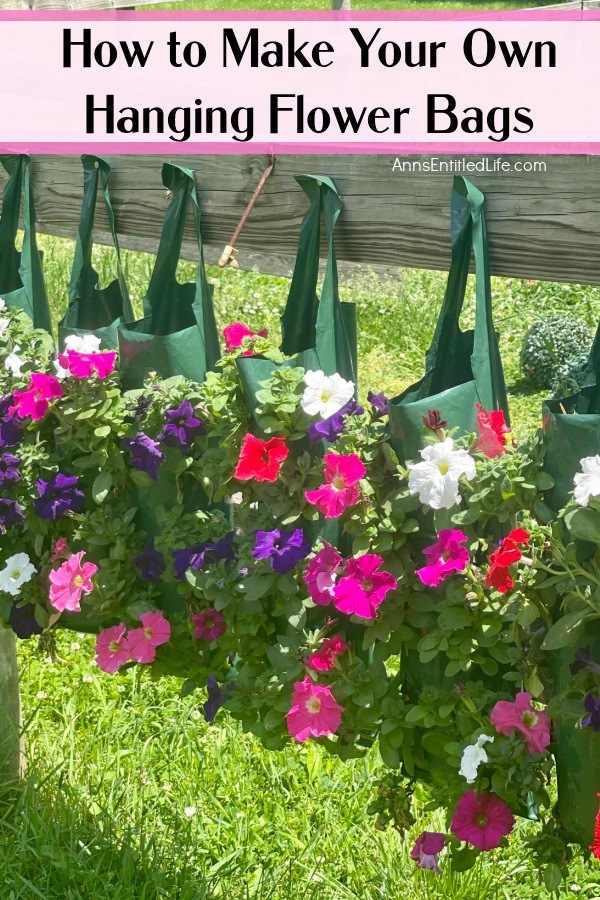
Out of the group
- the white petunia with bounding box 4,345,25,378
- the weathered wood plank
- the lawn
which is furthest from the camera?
the lawn

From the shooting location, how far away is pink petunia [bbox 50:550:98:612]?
5.17 ft

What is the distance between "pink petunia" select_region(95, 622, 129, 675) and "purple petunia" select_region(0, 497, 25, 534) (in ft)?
0.78

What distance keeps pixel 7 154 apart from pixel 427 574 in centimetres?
123

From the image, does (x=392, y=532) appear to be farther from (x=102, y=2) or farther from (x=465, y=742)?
(x=102, y=2)

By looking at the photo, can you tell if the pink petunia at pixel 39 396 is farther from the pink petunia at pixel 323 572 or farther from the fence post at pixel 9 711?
the fence post at pixel 9 711

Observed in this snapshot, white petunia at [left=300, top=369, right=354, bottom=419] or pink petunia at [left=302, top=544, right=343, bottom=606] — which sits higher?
white petunia at [left=300, top=369, right=354, bottom=419]

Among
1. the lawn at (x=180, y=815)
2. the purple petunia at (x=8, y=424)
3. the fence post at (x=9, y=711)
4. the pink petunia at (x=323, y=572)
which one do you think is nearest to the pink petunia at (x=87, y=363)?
the purple petunia at (x=8, y=424)

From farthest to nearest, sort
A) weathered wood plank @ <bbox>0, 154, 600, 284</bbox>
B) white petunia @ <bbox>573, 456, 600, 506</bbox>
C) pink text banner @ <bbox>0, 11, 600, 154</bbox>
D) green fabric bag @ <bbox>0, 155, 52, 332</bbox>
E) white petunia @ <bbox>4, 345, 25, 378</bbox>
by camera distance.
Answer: green fabric bag @ <bbox>0, 155, 52, 332</bbox>, white petunia @ <bbox>4, 345, 25, 378</bbox>, pink text banner @ <bbox>0, 11, 600, 154</bbox>, weathered wood plank @ <bbox>0, 154, 600, 284</bbox>, white petunia @ <bbox>573, 456, 600, 506</bbox>

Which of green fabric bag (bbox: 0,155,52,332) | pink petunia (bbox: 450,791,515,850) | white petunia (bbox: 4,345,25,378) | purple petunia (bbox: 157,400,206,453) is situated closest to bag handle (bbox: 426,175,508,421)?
purple petunia (bbox: 157,400,206,453)

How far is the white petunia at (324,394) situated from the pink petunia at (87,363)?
38cm

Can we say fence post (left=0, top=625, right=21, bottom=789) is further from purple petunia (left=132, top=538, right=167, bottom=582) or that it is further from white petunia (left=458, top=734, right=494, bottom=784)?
white petunia (left=458, top=734, right=494, bottom=784)

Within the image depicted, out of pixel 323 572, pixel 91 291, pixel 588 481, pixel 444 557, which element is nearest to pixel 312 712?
pixel 323 572

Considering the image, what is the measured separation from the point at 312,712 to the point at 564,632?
0.39 m

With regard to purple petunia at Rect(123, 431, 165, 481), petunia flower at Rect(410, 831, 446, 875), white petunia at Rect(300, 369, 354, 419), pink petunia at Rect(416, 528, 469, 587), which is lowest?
petunia flower at Rect(410, 831, 446, 875)
